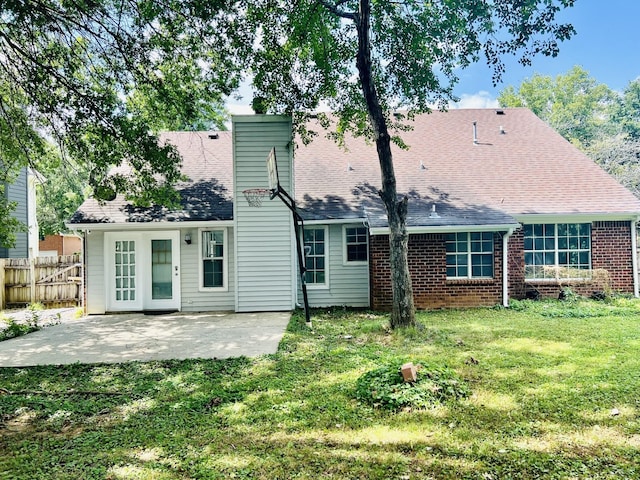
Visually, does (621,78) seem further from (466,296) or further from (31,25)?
(31,25)

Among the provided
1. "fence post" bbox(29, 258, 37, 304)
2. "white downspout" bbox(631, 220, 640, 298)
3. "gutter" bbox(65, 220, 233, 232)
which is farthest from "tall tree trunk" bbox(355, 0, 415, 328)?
"fence post" bbox(29, 258, 37, 304)

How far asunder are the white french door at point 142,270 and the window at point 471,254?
7433 millimetres

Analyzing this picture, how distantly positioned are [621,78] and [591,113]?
3.94m

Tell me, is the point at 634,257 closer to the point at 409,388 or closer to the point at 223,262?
the point at 409,388

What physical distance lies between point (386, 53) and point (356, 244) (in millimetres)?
4946

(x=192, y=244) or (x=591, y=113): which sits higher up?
(x=591, y=113)

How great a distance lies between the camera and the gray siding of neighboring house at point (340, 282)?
35.8ft

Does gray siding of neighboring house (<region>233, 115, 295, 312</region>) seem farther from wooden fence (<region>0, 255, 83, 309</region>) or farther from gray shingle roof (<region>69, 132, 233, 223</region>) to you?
wooden fence (<region>0, 255, 83, 309</region>)

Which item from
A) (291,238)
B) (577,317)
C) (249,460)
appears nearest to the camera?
(249,460)

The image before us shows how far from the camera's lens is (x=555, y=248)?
1110 centimetres

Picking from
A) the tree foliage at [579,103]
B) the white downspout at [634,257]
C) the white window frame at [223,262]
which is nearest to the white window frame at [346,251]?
the white window frame at [223,262]

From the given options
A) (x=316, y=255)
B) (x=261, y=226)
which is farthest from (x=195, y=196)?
(x=316, y=255)

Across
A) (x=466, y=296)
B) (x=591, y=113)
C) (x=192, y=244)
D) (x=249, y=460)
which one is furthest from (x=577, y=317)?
(x=591, y=113)

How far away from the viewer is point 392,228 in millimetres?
7793
